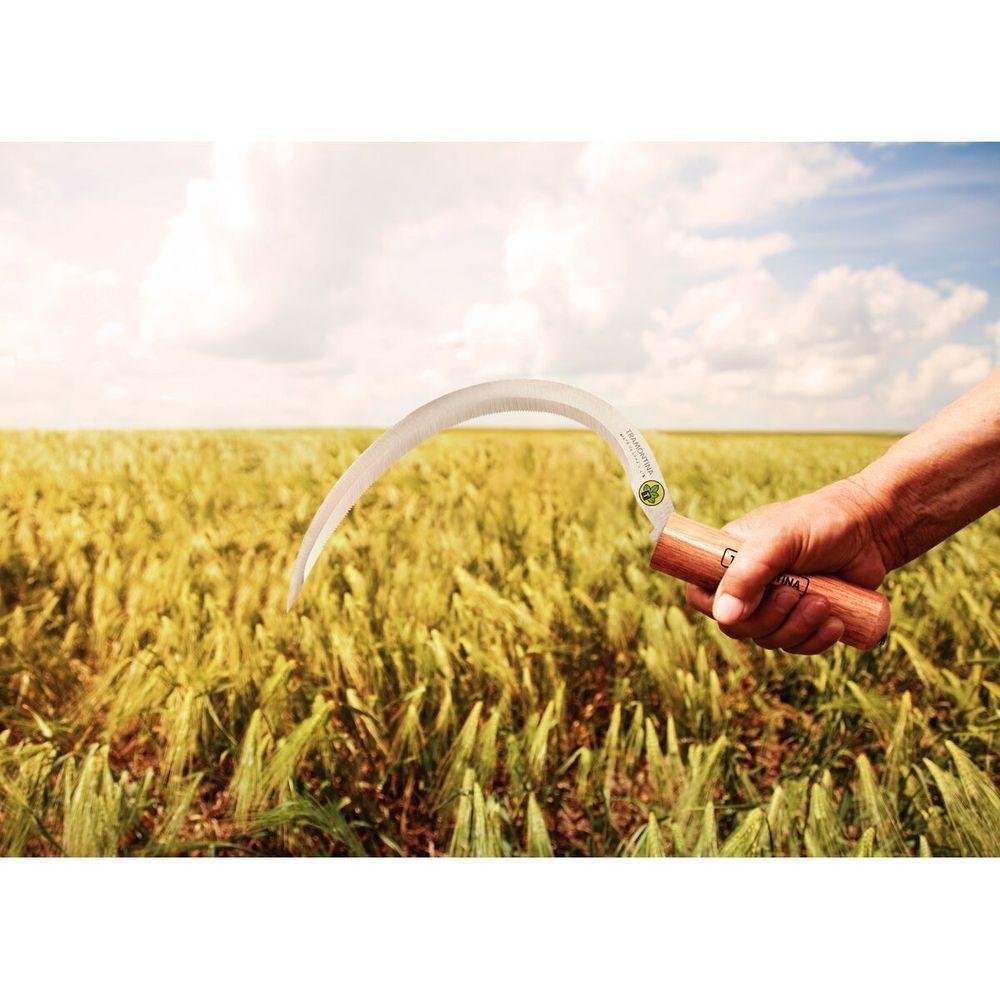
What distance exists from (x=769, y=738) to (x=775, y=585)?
620 millimetres

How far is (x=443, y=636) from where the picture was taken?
5.04 ft

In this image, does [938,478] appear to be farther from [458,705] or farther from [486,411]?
[458,705]

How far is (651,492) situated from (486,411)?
0.76ft

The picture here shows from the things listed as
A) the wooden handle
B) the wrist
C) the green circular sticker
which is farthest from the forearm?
the green circular sticker

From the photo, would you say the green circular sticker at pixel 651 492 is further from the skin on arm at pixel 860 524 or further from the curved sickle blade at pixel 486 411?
the skin on arm at pixel 860 524

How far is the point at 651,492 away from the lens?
98 centimetres

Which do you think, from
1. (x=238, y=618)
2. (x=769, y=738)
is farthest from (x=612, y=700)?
(x=238, y=618)

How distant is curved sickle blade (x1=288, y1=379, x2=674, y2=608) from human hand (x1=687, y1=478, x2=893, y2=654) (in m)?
0.12

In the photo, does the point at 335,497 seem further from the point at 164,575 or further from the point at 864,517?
A: the point at 164,575

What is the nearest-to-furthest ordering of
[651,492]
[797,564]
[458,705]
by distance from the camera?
[651,492]
[797,564]
[458,705]

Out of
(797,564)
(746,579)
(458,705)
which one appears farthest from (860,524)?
(458,705)

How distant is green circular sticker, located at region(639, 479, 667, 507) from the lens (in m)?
0.97

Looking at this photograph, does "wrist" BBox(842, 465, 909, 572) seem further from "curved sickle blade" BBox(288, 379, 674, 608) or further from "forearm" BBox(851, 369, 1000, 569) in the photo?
"curved sickle blade" BBox(288, 379, 674, 608)

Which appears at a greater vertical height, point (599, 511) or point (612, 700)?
point (599, 511)
